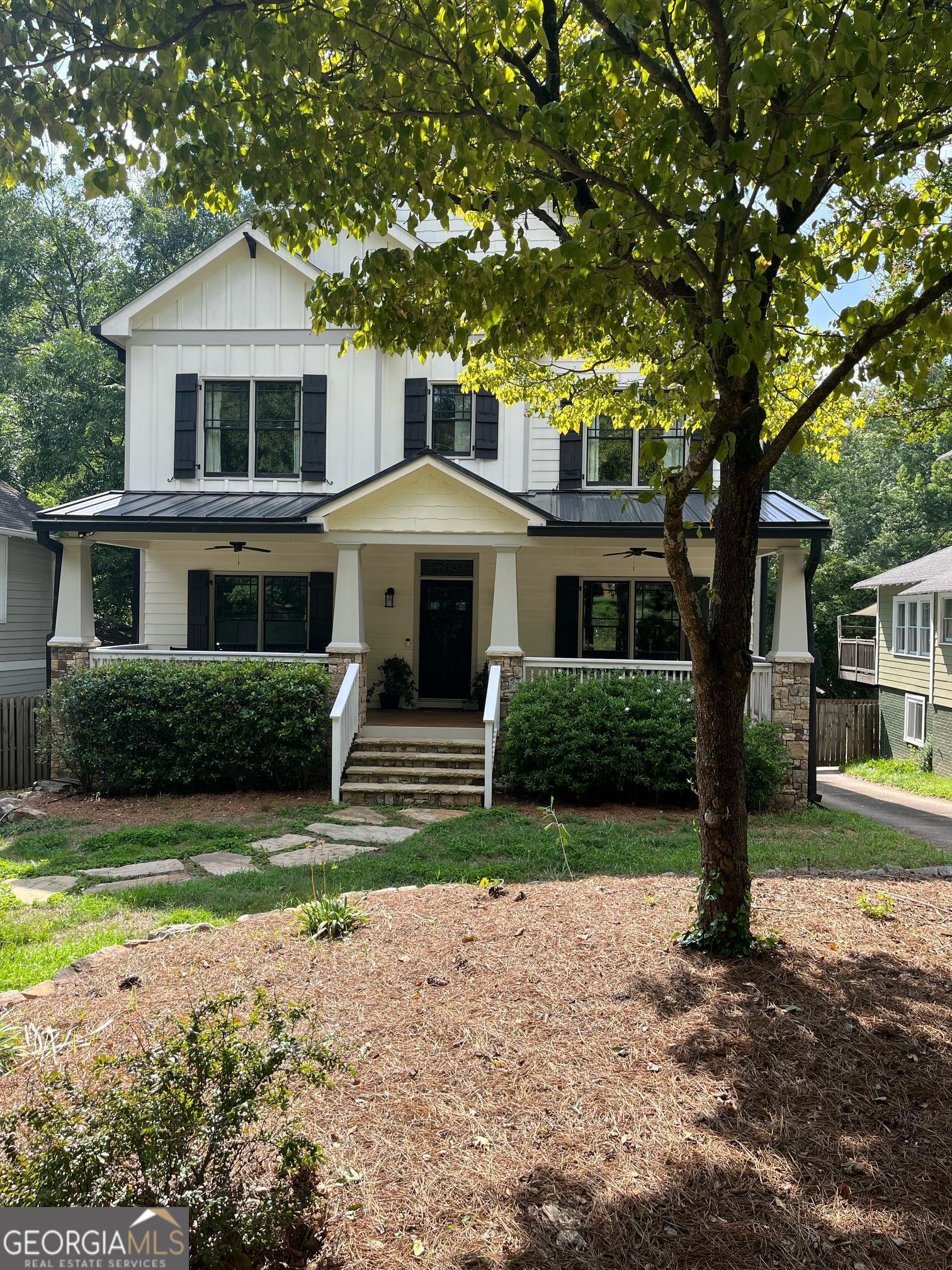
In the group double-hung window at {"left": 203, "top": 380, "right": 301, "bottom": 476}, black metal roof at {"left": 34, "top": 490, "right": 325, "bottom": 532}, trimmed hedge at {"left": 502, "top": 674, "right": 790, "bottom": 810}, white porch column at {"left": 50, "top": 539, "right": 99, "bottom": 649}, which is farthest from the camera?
double-hung window at {"left": 203, "top": 380, "right": 301, "bottom": 476}

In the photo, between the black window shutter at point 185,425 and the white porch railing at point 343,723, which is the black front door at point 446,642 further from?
the black window shutter at point 185,425

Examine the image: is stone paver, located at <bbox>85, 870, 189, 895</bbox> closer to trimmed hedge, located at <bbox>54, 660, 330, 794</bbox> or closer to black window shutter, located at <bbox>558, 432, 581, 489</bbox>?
trimmed hedge, located at <bbox>54, 660, 330, 794</bbox>

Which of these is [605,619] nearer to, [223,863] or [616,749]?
[616,749]

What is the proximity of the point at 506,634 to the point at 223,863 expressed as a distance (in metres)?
4.93

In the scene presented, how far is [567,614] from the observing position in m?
13.7

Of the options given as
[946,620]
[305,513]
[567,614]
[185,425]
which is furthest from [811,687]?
[946,620]

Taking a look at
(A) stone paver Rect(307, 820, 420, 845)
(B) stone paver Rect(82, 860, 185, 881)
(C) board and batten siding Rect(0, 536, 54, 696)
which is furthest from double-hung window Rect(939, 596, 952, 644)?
(C) board and batten siding Rect(0, 536, 54, 696)

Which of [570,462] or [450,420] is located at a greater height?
[450,420]

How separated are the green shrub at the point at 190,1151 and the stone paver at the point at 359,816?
657 centimetres

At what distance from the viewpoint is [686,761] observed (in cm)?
993

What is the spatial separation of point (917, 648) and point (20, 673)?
66.4 ft

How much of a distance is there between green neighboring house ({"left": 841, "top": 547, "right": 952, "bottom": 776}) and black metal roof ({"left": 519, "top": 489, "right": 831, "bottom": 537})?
8.60 m

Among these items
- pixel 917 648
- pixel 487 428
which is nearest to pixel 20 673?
pixel 487 428

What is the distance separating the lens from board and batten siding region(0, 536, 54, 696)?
1571cm
